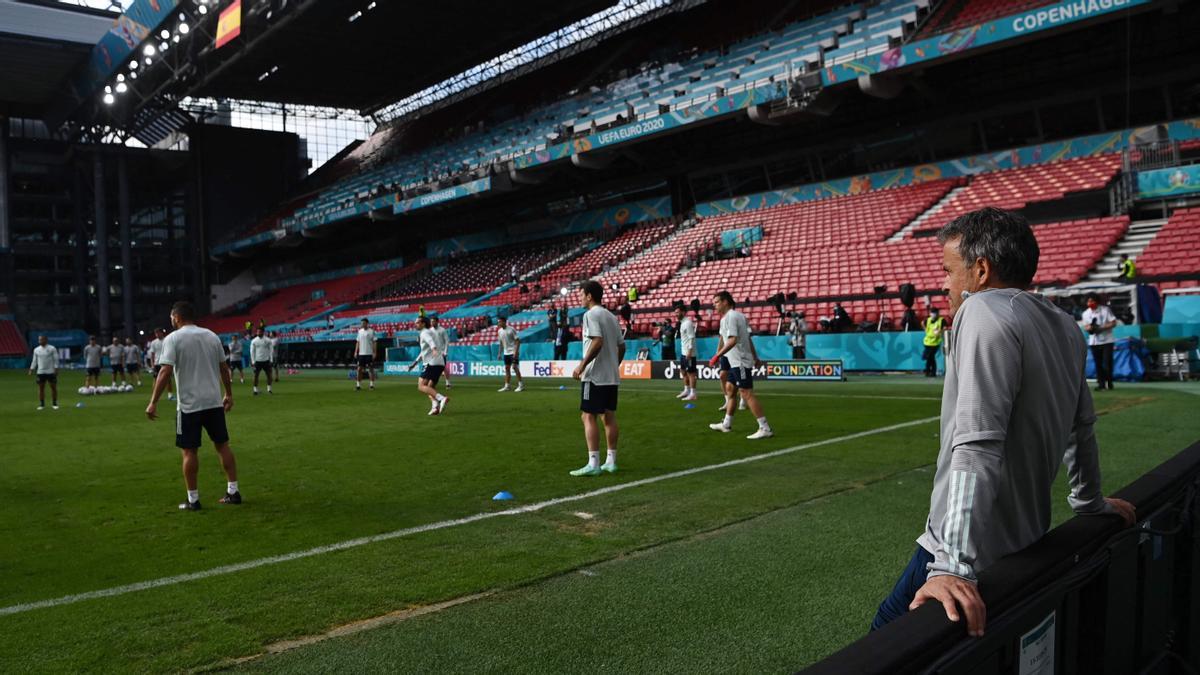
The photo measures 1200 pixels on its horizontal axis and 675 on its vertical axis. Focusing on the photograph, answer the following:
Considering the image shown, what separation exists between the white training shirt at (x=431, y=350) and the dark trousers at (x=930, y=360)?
1238 centimetres

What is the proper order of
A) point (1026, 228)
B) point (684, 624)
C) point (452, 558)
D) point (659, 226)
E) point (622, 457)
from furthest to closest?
1. point (659, 226)
2. point (622, 457)
3. point (452, 558)
4. point (684, 624)
5. point (1026, 228)

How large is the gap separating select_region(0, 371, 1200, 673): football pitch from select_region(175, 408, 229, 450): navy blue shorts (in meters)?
0.65

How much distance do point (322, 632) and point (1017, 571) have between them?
3.41m

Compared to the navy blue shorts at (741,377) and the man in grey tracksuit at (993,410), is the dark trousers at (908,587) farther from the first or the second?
the navy blue shorts at (741,377)

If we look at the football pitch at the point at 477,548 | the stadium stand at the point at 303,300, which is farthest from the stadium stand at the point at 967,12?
the stadium stand at the point at 303,300

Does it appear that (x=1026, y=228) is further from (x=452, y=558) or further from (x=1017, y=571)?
(x=452, y=558)

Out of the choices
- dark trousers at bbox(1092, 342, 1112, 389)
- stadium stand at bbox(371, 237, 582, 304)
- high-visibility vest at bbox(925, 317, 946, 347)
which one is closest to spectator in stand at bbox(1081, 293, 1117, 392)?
dark trousers at bbox(1092, 342, 1112, 389)

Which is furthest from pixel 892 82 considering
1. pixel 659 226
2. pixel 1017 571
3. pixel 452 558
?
pixel 1017 571

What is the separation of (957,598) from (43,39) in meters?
58.6

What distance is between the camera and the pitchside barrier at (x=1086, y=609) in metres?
1.70

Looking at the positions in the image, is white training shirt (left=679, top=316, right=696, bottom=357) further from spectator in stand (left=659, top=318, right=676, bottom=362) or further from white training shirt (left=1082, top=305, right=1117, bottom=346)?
spectator in stand (left=659, top=318, right=676, bottom=362)

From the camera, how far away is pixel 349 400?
20.2m

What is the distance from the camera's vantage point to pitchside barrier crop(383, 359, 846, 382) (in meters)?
21.9

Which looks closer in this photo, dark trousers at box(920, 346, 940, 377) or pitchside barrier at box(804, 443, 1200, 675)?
pitchside barrier at box(804, 443, 1200, 675)
